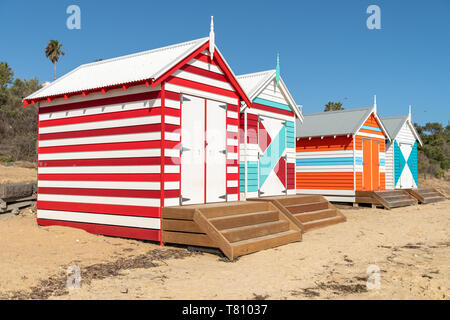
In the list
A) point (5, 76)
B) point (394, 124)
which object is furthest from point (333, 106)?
point (5, 76)

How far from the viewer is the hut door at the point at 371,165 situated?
57.9ft

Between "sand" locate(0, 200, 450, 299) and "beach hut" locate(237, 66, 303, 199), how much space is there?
2.63 meters

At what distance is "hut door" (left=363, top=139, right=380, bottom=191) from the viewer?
57.9 ft

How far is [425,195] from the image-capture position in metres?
19.6

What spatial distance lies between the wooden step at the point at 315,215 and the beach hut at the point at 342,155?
16.6 feet

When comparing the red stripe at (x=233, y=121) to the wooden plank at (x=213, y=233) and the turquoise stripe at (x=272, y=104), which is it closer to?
the turquoise stripe at (x=272, y=104)

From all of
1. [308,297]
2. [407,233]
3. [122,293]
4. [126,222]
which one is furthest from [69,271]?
[407,233]

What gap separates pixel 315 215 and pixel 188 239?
15.9 feet

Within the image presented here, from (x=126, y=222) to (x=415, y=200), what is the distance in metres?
14.4

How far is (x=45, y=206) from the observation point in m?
10.4

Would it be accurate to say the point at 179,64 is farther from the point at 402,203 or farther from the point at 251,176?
the point at 402,203

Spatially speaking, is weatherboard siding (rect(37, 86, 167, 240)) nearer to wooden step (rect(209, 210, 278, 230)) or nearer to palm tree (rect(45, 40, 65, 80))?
wooden step (rect(209, 210, 278, 230))

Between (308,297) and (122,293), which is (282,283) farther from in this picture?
(122,293)

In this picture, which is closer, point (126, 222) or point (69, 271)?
point (69, 271)
